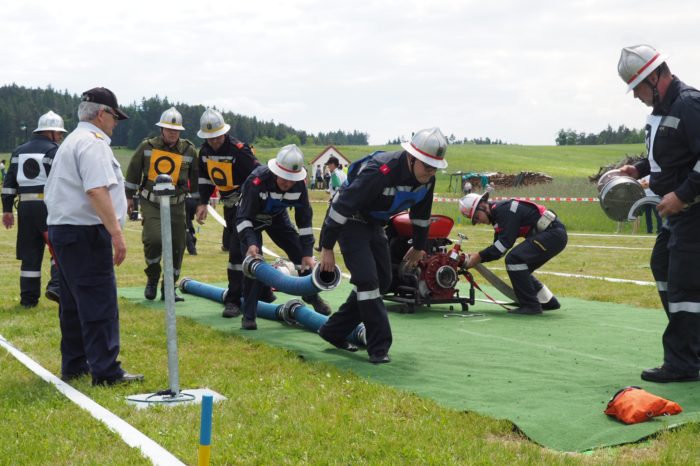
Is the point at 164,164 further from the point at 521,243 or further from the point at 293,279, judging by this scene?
the point at 521,243

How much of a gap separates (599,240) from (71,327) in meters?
18.8

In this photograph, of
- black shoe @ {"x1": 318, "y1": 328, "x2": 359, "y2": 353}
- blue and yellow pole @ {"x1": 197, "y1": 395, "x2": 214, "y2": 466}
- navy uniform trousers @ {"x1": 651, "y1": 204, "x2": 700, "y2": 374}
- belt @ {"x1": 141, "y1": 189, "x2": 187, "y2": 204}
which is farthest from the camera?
belt @ {"x1": 141, "y1": 189, "x2": 187, "y2": 204}

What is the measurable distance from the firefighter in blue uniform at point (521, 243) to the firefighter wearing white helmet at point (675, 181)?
3.72 meters

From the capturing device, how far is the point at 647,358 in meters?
6.96

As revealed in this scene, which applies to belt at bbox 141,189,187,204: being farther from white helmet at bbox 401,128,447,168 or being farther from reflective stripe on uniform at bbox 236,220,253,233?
white helmet at bbox 401,128,447,168

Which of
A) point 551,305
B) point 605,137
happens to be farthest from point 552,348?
point 605,137

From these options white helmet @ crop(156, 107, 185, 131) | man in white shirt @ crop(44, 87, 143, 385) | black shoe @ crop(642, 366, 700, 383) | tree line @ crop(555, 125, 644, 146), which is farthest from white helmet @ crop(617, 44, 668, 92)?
tree line @ crop(555, 125, 644, 146)

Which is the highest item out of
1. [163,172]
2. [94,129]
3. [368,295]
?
[94,129]

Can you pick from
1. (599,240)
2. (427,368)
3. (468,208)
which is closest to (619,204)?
(427,368)

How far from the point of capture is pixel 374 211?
6875mm

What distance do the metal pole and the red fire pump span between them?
4.54 meters

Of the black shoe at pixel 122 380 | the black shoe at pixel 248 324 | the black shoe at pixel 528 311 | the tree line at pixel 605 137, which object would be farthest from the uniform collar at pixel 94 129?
the tree line at pixel 605 137

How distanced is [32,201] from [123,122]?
101 m

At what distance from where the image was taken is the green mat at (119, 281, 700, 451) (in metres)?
4.97
